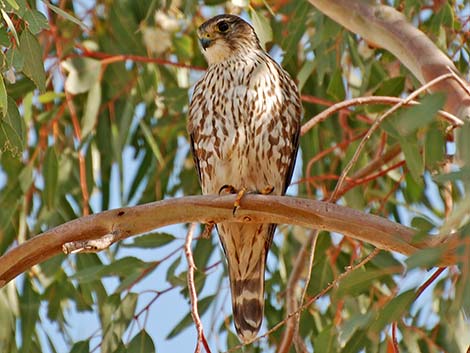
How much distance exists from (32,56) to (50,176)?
5.78 ft

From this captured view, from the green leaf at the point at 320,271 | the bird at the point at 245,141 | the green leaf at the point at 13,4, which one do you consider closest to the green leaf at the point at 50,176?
the bird at the point at 245,141

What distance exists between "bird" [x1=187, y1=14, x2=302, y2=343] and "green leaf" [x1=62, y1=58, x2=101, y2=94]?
616 millimetres

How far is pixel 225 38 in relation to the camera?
171 inches

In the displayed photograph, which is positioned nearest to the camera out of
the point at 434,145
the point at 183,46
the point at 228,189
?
the point at 434,145

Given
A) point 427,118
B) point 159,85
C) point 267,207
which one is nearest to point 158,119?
point 159,85

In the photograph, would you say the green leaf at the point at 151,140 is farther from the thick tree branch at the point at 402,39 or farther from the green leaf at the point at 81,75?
the thick tree branch at the point at 402,39

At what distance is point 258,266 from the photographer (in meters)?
4.16

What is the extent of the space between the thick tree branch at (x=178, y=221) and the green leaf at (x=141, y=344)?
28.1 inches

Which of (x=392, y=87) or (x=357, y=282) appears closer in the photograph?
(x=357, y=282)

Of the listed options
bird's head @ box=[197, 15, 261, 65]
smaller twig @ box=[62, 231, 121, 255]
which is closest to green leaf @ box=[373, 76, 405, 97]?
bird's head @ box=[197, 15, 261, 65]

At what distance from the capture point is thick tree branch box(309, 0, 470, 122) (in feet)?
10.0

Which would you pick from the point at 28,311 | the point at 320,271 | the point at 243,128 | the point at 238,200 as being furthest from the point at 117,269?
the point at 238,200

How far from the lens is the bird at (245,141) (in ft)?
12.8

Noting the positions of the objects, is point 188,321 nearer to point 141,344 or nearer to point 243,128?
point 141,344
